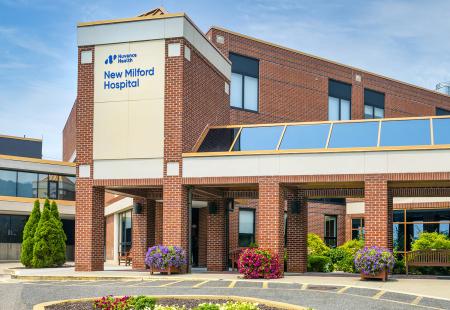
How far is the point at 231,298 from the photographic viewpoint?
53.9 feet

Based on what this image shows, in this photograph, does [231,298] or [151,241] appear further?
[151,241]

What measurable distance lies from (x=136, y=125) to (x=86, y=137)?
214 centimetres

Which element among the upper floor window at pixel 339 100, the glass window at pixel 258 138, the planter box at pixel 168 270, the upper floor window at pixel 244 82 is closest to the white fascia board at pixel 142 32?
the glass window at pixel 258 138

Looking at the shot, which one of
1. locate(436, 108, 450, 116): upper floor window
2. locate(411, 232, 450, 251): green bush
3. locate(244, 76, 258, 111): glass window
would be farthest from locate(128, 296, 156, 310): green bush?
locate(436, 108, 450, 116): upper floor window

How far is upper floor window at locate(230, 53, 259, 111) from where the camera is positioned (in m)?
41.2

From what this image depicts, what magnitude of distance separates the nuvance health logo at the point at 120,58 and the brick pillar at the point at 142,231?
22.2 feet

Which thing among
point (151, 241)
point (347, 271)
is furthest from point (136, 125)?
point (347, 271)

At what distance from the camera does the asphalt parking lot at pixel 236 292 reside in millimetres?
16484

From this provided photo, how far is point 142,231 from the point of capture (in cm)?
3219

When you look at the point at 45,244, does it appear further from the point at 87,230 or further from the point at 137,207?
the point at 87,230

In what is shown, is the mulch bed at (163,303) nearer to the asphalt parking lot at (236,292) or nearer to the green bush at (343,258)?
the asphalt parking lot at (236,292)

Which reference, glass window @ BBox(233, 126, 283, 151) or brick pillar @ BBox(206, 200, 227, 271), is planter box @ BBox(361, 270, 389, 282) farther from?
brick pillar @ BBox(206, 200, 227, 271)

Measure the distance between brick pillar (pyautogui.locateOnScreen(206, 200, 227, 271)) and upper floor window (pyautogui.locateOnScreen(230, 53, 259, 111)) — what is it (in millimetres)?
11341

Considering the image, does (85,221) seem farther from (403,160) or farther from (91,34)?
(403,160)
